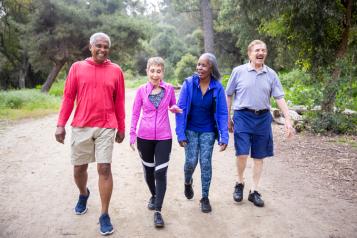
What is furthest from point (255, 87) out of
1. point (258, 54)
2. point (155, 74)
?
point (155, 74)

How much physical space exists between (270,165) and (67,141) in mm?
4958

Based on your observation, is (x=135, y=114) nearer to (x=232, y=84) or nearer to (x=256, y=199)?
(x=232, y=84)

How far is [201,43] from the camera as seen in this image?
1367 inches

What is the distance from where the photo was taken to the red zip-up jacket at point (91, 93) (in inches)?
157

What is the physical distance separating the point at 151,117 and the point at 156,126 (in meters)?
0.12

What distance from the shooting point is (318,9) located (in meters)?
9.05

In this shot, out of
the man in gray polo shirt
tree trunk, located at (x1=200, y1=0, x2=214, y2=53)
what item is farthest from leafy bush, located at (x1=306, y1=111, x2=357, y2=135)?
tree trunk, located at (x1=200, y1=0, x2=214, y2=53)

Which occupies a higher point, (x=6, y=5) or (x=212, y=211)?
(x=6, y=5)

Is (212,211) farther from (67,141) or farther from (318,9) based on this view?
(318,9)

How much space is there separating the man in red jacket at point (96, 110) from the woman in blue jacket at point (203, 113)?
32.5 inches

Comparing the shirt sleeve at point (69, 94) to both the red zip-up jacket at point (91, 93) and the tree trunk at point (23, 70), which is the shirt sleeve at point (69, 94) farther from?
the tree trunk at point (23, 70)

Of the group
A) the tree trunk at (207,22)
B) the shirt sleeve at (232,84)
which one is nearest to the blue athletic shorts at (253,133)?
the shirt sleeve at (232,84)

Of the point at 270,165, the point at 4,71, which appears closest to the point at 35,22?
the point at 4,71

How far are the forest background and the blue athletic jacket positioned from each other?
220 inches
